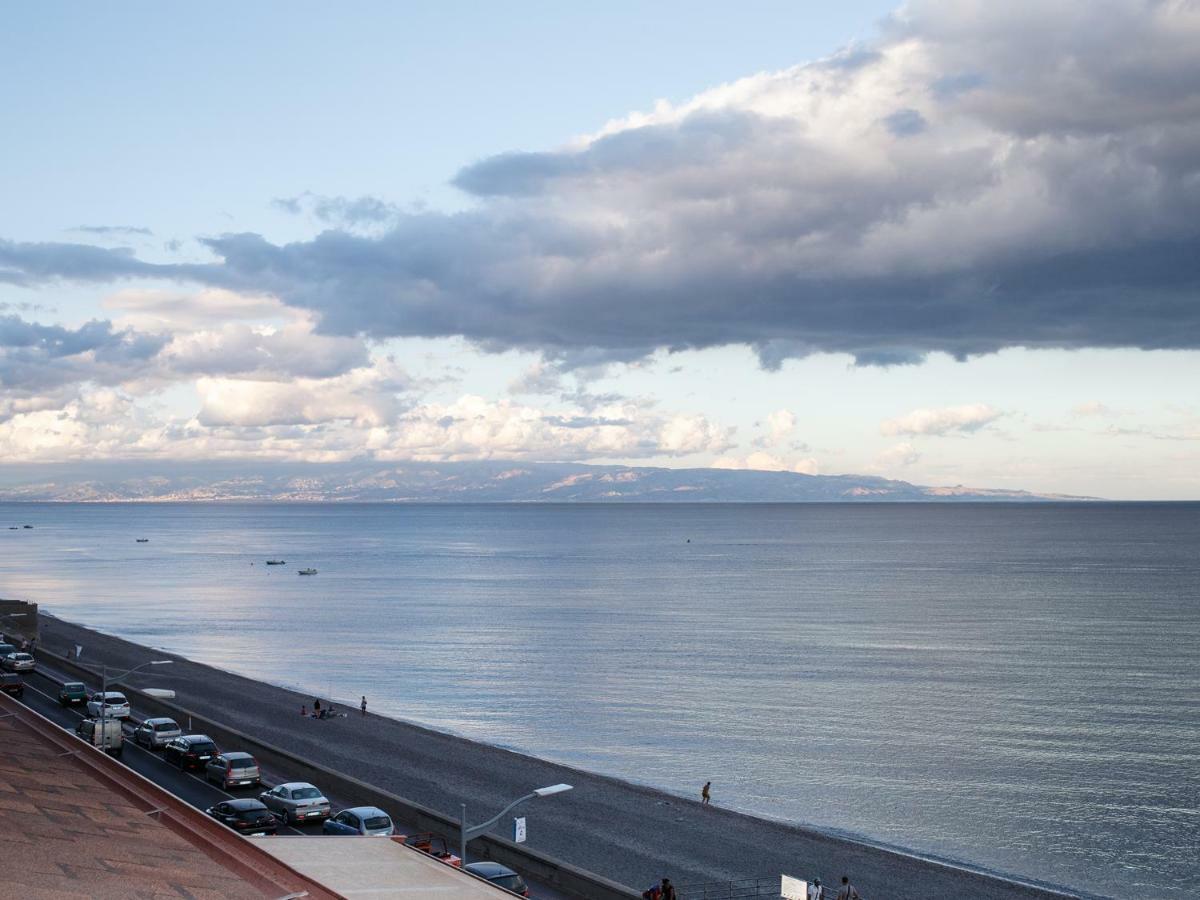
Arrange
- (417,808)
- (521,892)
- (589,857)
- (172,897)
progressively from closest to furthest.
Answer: (172,897) < (521,892) < (417,808) < (589,857)

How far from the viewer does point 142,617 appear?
13150 cm

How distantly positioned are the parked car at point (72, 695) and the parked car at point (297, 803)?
2627 centimetres

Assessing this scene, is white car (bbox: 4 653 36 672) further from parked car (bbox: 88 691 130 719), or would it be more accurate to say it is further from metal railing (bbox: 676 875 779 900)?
metal railing (bbox: 676 875 779 900)

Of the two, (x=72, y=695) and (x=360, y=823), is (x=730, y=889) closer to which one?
(x=360, y=823)

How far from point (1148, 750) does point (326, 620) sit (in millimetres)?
92161

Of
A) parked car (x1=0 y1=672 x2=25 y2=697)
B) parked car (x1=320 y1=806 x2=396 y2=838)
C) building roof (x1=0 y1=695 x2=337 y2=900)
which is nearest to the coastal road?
parked car (x1=0 y1=672 x2=25 y2=697)

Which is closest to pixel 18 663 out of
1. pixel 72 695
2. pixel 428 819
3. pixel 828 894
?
pixel 72 695

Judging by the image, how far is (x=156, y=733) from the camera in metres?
48.8

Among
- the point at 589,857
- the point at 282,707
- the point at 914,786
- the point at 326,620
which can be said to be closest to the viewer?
the point at 589,857

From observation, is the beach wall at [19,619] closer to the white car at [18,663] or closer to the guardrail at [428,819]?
the white car at [18,663]

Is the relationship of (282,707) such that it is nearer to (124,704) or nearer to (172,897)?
(124,704)

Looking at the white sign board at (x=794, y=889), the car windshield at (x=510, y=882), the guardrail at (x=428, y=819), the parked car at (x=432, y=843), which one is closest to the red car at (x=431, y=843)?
the parked car at (x=432, y=843)

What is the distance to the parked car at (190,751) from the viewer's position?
44938 mm

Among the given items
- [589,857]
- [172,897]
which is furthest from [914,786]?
[172,897]
